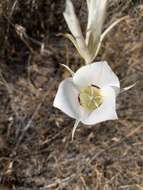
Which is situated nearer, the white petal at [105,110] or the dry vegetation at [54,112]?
the white petal at [105,110]

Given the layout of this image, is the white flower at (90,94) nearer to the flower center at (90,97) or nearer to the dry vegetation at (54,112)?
the flower center at (90,97)

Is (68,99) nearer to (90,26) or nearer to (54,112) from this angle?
(90,26)

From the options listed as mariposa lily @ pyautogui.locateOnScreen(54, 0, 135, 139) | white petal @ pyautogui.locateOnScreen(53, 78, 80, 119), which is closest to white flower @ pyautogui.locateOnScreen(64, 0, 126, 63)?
mariposa lily @ pyautogui.locateOnScreen(54, 0, 135, 139)

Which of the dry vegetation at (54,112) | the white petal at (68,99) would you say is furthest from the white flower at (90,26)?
the dry vegetation at (54,112)

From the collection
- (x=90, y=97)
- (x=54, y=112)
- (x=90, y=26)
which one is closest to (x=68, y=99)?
(x=90, y=97)

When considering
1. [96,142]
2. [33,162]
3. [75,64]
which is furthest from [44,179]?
[75,64]

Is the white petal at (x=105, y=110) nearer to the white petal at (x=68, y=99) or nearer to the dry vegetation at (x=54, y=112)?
the white petal at (x=68, y=99)

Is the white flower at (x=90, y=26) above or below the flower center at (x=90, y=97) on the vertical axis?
above
